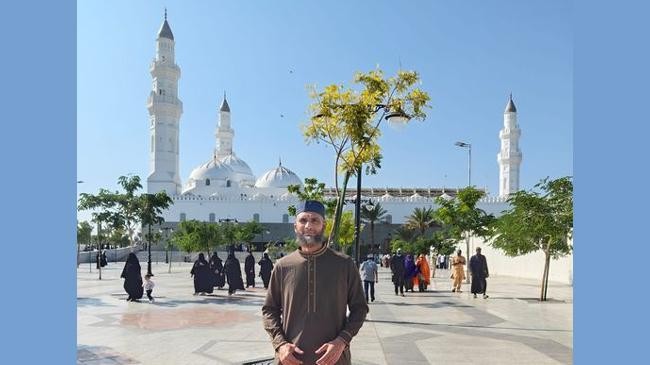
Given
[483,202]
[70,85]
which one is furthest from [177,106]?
[70,85]

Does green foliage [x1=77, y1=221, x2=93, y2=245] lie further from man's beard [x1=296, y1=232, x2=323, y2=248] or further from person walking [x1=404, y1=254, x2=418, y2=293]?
man's beard [x1=296, y1=232, x2=323, y2=248]

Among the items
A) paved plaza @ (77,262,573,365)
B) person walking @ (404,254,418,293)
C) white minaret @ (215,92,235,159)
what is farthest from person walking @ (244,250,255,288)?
white minaret @ (215,92,235,159)

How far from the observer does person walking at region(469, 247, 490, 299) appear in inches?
565

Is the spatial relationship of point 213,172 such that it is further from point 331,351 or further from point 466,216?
point 331,351

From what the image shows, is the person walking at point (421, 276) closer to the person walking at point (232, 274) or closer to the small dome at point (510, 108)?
the person walking at point (232, 274)

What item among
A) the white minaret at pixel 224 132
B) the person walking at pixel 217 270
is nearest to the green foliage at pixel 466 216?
the person walking at pixel 217 270

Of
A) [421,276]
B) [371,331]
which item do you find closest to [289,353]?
[371,331]

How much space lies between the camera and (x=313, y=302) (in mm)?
3018

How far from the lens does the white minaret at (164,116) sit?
60094mm

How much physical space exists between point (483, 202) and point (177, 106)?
117 feet

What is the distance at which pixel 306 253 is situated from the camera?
10.3ft

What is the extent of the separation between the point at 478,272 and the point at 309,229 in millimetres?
12369

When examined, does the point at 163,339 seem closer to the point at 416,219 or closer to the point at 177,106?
the point at 416,219

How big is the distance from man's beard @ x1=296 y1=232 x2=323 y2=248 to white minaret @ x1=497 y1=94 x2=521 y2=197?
210 feet
